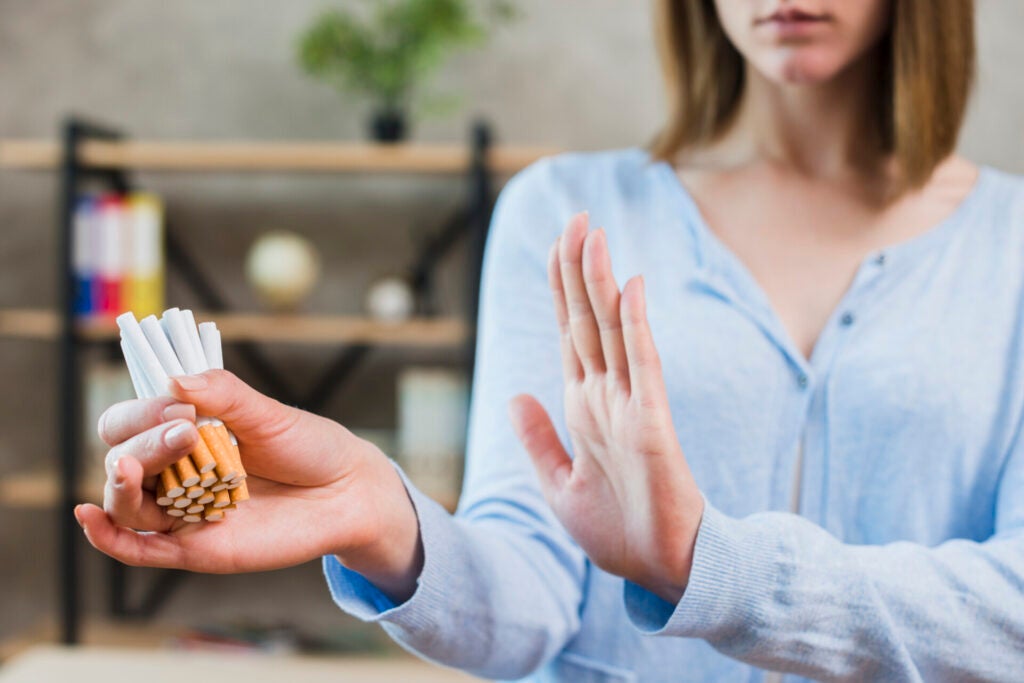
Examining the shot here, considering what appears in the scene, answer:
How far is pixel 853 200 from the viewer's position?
3.06 feet

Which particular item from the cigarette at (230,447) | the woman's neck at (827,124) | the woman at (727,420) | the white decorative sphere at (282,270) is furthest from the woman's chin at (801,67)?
the white decorative sphere at (282,270)

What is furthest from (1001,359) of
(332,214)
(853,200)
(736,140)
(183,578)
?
(183,578)

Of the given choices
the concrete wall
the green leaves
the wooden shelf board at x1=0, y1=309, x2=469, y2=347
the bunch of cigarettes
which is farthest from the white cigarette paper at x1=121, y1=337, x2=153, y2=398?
the concrete wall

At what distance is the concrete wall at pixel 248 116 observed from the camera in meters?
2.69

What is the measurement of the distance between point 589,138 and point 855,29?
1.87 meters

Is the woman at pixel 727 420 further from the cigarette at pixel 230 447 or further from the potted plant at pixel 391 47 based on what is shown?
the potted plant at pixel 391 47

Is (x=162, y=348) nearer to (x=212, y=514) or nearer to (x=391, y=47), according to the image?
(x=212, y=514)

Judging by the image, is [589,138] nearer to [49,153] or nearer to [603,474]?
[49,153]

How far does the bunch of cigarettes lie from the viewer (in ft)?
1.58

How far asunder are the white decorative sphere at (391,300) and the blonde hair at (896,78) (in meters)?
1.48

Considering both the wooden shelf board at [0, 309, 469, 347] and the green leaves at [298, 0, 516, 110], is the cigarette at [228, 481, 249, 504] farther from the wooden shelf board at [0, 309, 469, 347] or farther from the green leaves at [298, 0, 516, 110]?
the green leaves at [298, 0, 516, 110]

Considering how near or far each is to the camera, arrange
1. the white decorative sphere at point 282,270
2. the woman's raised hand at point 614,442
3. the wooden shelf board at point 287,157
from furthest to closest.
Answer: the white decorative sphere at point 282,270, the wooden shelf board at point 287,157, the woman's raised hand at point 614,442

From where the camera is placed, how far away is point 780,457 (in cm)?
83

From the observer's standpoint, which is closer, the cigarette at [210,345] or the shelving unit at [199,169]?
the cigarette at [210,345]
